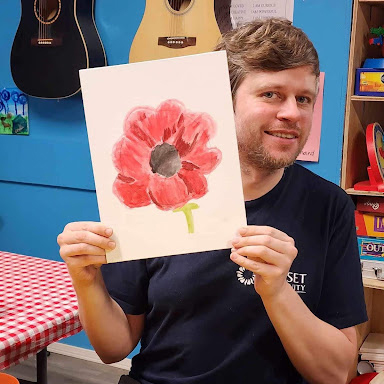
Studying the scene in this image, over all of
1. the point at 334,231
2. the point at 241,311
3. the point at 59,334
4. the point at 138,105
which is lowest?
the point at 59,334

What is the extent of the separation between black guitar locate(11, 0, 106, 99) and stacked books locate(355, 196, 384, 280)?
4.99 feet

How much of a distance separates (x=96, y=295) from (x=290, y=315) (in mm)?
387

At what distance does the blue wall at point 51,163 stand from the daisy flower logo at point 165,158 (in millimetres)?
1684

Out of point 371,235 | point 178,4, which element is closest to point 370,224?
point 371,235

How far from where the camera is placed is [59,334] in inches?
60.9

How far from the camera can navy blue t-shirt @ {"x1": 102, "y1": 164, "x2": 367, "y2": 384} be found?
1244mm

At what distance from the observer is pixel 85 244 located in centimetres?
108

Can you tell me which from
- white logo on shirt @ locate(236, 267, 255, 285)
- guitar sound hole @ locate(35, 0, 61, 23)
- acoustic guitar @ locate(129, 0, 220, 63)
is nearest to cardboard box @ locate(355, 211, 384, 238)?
acoustic guitar @ locate(129, 0, 220, 63)

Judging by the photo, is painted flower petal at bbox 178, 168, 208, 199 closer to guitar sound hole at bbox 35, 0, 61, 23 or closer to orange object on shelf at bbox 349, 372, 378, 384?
orange object on shelf at bbox 349, 372, 378, 384

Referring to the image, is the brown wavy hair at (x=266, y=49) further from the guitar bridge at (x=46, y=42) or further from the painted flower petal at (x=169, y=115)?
the guitar bridge at (x=46, y=42)

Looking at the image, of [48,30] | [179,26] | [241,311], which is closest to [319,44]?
[179,26]

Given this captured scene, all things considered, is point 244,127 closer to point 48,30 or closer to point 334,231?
point 334,231

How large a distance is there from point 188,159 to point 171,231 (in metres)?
0.13

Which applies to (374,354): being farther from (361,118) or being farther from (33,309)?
(33,309)
